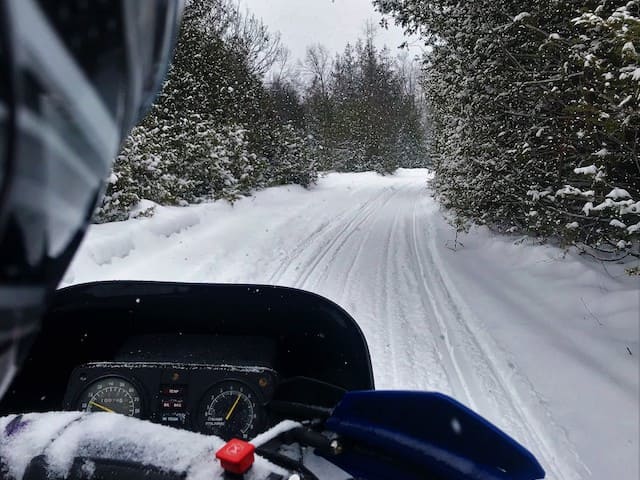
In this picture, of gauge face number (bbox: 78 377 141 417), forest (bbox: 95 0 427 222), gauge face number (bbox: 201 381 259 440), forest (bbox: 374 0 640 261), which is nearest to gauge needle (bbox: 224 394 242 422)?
gauge face number (bbox: 201 381 259 440)

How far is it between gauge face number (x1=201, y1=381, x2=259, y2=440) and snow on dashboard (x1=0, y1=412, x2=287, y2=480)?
2.97 feet

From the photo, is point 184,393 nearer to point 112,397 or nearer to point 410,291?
point 112,397

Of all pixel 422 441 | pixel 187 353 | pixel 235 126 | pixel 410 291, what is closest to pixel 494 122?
pixel 410 291

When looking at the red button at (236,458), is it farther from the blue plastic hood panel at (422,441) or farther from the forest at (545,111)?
the forest at (545,111)

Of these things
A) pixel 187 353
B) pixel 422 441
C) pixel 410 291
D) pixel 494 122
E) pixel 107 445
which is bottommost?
pixel 410 291

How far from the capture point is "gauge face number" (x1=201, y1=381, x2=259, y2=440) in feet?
6.00

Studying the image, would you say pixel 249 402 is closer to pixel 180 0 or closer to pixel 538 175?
pixel 180 0

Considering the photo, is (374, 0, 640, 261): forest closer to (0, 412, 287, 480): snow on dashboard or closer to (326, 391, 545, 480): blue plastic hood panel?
(326, 391, 545, 480): blue plastic hood panel

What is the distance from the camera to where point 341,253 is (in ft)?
31.5

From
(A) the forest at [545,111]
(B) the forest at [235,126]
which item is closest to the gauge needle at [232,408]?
(A) the forest at [545,111]

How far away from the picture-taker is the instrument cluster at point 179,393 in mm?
1857

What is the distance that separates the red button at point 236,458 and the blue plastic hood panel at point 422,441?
0.32 metres

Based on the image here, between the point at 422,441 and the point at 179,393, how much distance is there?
1.21m

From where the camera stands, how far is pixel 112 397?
1.89m
